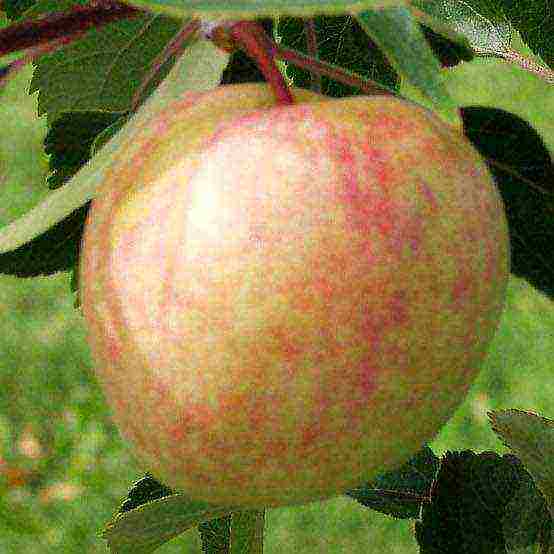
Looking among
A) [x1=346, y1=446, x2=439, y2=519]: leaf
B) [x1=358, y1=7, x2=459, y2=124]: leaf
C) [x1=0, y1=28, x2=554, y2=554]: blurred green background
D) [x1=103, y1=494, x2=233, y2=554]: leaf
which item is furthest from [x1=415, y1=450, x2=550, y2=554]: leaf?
[x1=0, y1=28, x2=554, y2=554]: blurred green background

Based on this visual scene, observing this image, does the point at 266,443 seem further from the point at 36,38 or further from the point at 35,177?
the point at 35,177

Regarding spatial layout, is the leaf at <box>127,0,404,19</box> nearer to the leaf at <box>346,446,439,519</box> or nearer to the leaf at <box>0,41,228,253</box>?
the leaf at <box>0,41,228,253</box>

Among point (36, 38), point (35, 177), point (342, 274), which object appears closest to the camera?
point (342, 274)

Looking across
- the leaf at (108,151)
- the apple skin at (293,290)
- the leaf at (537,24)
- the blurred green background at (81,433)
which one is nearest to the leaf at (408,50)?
the apple skin at (293,290)

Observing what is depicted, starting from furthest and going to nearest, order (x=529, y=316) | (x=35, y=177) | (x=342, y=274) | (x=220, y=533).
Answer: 1. (x=35, y=177)
2. (x=529, y=316)
3. (x=220, y=533)
4. (x=342, y=274)

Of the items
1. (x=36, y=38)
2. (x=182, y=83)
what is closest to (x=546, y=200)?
(x=182, y=83)
